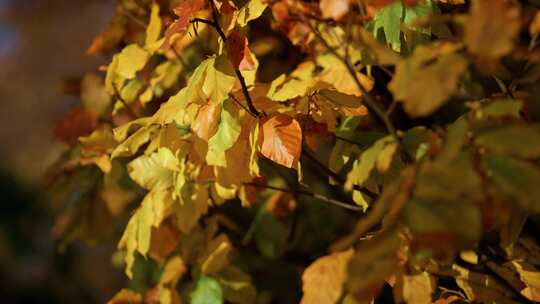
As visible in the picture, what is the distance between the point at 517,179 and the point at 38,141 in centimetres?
696

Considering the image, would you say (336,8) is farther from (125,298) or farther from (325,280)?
(125,298)

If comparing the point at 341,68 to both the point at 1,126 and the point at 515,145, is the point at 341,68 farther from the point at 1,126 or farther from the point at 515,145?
the point at 1,126

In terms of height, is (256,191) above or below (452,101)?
above

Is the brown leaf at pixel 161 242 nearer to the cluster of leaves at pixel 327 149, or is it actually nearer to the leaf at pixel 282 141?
the cluster of leaves at pixel 327 149

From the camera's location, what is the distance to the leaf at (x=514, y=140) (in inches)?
26.6

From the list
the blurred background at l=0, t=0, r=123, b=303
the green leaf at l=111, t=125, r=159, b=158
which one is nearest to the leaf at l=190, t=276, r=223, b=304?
the green leaf at l=111, t=125, r=159, b=158

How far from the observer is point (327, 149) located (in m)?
2.04

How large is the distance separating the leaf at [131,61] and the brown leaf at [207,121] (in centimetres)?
22

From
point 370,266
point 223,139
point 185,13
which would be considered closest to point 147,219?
point 223,139

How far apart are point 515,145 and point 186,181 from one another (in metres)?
0.66

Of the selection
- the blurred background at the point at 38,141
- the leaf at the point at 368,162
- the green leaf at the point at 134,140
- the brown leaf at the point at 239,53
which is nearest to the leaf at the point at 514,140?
the leaf at the point at 368,162

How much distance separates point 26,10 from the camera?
832cm

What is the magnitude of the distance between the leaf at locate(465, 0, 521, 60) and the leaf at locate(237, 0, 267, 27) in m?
0.42

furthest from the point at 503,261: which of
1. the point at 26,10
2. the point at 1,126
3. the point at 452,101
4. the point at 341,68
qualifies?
the point at 26,10
